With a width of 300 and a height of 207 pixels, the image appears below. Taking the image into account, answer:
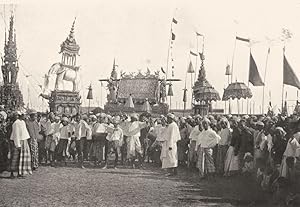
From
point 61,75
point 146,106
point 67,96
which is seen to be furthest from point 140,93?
point 61,75

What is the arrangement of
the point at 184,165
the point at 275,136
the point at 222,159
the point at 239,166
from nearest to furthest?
the point at 275,136, the point at 239,166, the point at 222,159, the point at 184,165

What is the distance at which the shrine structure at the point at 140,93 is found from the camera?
A: 34531 millimetres

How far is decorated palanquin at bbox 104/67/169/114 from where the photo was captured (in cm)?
3450

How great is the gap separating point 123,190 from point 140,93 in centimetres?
2535

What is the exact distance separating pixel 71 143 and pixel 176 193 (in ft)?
20.1

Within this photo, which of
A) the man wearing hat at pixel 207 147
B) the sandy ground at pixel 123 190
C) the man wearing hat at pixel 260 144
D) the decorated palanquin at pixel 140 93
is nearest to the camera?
the sandy ground at pixel 123 190

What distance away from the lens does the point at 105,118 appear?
14.5 m

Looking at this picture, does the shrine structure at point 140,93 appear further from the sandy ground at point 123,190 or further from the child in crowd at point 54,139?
the sandy ground at point 123,190

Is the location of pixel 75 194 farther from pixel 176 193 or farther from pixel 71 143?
pixel 71 143

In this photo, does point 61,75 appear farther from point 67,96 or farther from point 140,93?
point 140,93

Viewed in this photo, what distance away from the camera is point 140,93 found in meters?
34.6

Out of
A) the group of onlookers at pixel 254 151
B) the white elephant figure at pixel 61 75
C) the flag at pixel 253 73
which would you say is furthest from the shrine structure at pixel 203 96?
the white elephant figure at pixel 61 75

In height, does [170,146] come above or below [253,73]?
below

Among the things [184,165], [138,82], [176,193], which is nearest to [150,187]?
[176,193]
